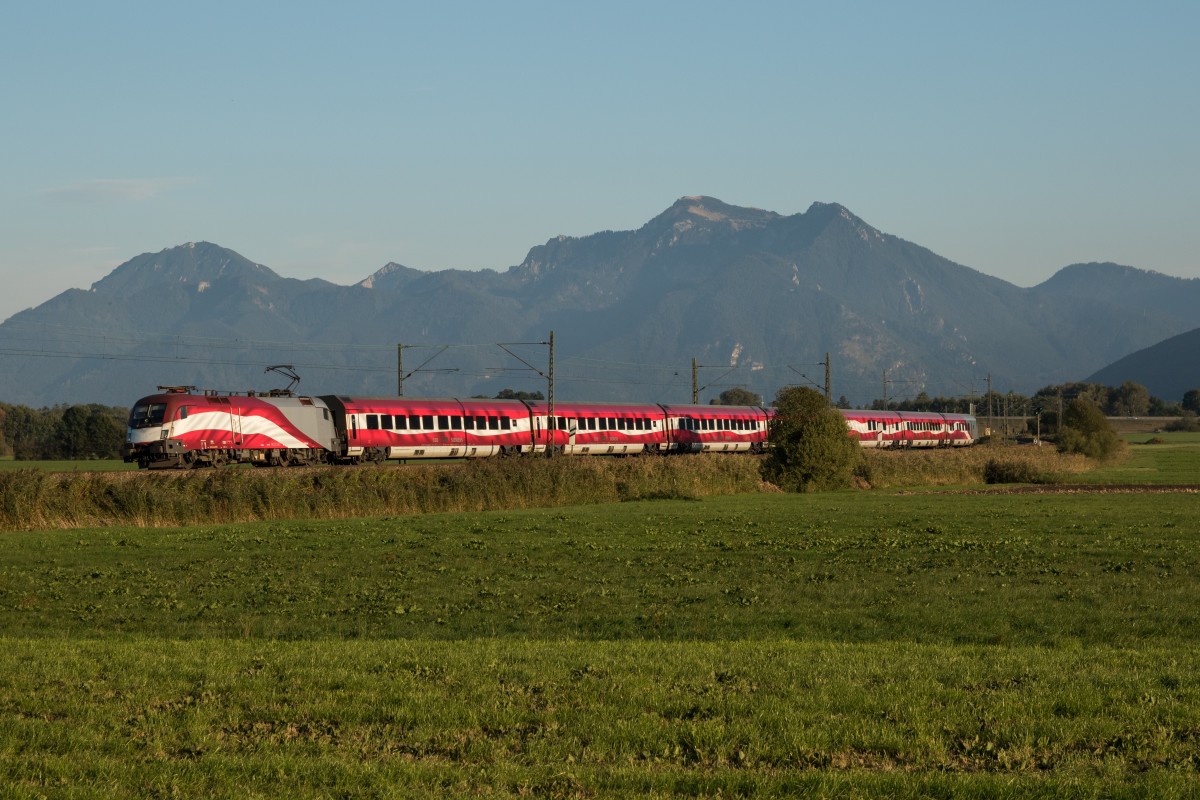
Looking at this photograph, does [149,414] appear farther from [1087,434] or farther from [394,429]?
[1087,434]

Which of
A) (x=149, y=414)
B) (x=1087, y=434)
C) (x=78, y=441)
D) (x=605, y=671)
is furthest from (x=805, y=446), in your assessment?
(x=78, y=441)

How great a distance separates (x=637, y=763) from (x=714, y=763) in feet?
2.01

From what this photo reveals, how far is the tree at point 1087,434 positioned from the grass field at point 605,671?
67230mm

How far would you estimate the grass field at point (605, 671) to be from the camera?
31.5 feet

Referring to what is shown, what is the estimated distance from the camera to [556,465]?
1922 inches

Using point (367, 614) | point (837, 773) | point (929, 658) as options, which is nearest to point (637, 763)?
point (837, 773)

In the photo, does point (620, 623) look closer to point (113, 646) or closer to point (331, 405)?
point (113, 646)

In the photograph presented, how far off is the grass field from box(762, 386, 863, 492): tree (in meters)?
30.8

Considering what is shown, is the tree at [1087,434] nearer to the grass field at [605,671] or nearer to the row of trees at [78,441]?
the grass field at [605,671]

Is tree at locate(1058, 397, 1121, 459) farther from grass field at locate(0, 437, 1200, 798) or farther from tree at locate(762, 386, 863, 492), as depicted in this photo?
grass field at locate(0, 437, 1200, 798)

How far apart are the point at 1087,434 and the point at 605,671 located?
88275 mm

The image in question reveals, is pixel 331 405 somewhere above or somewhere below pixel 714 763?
above

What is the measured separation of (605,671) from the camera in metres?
13.3

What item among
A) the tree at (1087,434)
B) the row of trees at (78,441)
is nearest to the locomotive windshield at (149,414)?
the row of trees at (78,441)
